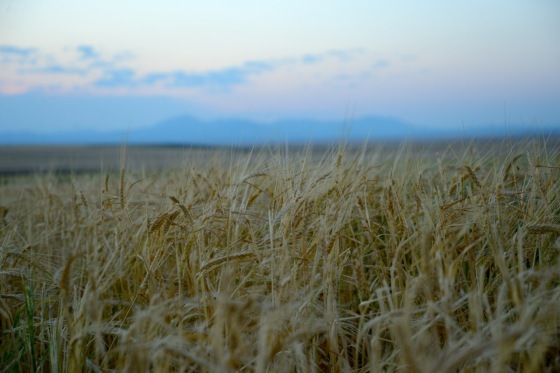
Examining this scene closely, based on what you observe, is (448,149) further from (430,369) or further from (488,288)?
(430,369)

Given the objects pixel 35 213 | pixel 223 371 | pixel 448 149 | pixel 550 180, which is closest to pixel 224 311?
pixel 223 371

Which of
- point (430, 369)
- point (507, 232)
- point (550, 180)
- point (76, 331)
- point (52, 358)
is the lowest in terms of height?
point (52, 358)

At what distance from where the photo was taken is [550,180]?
2213 mm

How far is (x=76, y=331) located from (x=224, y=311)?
2.18 feet

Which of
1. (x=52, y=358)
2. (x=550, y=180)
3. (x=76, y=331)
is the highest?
(x=550, y=180)

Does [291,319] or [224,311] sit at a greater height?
[224,311]

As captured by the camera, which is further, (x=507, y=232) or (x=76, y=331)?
(x=507, y=232)

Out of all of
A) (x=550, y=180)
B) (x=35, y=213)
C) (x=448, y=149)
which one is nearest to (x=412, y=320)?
(x=550, y=180)

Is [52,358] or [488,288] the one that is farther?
[488,288]

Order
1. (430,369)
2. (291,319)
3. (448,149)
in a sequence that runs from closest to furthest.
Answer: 1. (430,369)
2. (291,319)
3. (448,149)

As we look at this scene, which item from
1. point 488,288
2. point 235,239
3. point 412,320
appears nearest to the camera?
point 412,320

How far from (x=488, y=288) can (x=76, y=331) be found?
139 cm

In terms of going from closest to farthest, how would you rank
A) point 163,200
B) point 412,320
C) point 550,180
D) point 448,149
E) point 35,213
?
point 412,320 < point 550,180 < point 163,200 < point 448,149 < point 35,213

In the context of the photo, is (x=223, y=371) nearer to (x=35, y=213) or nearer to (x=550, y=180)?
(x=550, y=180)
